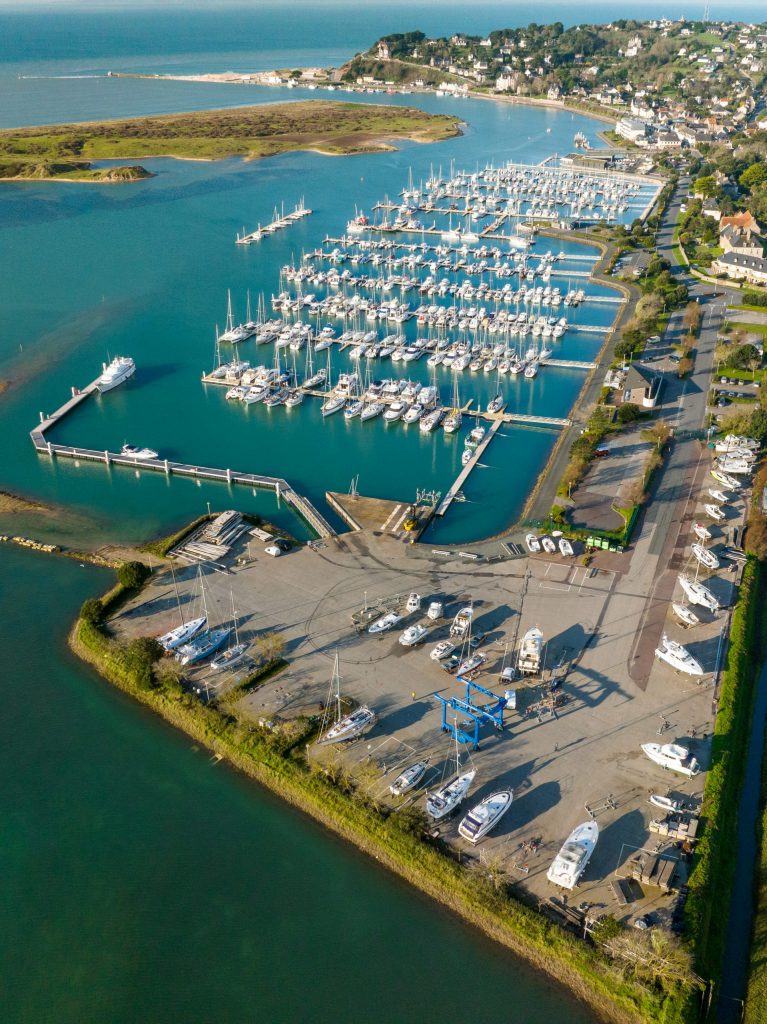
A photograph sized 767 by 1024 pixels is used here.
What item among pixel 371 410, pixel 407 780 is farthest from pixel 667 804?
pixel 371 410

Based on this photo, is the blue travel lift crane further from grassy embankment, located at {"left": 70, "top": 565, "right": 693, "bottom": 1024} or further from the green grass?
the green grass

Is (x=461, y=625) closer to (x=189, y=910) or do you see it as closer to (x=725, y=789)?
(x=725, y=789)

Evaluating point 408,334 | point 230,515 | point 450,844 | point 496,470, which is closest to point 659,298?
point 408,334

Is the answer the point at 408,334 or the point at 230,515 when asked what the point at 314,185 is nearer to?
the point at 408,334

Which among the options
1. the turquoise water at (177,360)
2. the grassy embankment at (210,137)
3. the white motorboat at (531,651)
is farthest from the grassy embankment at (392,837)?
the grassy embankment at (210,137)

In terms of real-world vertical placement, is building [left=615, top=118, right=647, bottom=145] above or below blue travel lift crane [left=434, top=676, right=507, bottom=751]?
above

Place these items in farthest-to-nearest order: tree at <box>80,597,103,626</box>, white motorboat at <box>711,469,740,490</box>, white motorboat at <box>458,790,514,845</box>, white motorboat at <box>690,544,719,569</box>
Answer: white motorboat at <box>711,469,740,490</box>
white motorboat at <box>690,544,719,569</box>
tree at <box>80,597,103,626</box>
white motorboat at <box>458,790,514,845</box>

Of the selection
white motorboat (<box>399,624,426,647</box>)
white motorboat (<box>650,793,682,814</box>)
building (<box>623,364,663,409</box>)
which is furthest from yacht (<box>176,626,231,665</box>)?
building (<box>623,364,663,409</box>)
